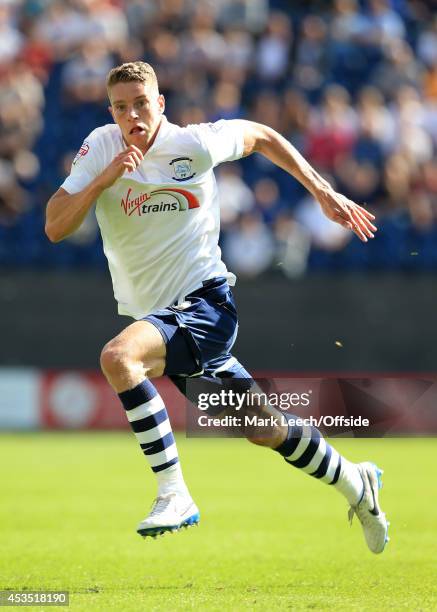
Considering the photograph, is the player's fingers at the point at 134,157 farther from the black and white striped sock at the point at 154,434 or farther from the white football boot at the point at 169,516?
the white football boot at the point at 169,516

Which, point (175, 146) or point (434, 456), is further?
point (434, 456)

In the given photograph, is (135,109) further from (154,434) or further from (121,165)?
(154,434)

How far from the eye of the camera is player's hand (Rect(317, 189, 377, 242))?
6699 mm

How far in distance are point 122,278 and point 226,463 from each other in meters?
7.08

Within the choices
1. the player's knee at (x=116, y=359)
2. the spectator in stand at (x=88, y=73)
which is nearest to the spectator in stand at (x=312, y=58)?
the spectator in stand at (x=88, y=73)

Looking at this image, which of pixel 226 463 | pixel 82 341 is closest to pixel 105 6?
pixel 82 341

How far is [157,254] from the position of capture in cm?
667

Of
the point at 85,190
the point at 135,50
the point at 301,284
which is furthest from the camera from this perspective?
the point at 135,50

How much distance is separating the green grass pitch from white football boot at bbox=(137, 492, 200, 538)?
36cm

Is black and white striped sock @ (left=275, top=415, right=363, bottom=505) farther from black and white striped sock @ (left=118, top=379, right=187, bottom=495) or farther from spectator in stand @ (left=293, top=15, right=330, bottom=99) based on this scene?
spectator in stand @ (left=293, top=15, right=330, bottom=99)

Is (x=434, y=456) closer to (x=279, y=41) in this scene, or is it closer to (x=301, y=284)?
(x=301, y=284)

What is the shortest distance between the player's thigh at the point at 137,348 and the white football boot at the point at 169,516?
711 mm

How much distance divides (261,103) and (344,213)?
9987 mm

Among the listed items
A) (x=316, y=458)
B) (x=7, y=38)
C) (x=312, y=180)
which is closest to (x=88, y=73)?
(x=7, y=38)
